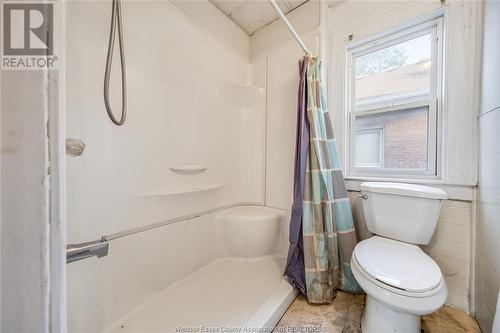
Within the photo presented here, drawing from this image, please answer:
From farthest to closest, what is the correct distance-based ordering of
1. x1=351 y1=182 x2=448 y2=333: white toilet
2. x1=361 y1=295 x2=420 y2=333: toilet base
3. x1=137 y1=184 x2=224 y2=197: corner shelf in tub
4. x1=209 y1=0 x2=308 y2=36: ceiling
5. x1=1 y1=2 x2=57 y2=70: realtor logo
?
1. x1=209 y1=0 x2=308 y2=36: ceiling
2. x1=137 y1=184 x2=224 y2=197: corner shelf in tub
3. x1=361 y1=295 x2=420 y2=333: toilet base
4. x1=351 y1=182 x2=448 y2=333: white toilet
5. x1=1 y1=2 x2=57 y2=70: realtor logo

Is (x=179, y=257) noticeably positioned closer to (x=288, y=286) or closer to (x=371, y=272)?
(x=288, y=286)

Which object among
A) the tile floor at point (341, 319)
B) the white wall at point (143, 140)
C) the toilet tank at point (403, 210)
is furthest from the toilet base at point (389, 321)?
the white wall at point (143, 140)

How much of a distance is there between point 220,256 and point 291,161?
3.33ft

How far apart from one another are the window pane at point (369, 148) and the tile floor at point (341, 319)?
0.94 m

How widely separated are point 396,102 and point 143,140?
1748 millimetres

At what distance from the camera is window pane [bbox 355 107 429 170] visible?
1.36 m

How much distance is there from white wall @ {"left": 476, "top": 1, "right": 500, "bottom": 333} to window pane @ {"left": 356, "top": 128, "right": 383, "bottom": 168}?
0.51 metres

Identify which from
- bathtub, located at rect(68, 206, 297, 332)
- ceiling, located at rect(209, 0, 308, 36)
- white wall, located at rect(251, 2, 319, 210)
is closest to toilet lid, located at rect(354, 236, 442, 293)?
bathtub, located at rect(68, 206, 297, 332)

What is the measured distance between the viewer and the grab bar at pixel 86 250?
89 cm

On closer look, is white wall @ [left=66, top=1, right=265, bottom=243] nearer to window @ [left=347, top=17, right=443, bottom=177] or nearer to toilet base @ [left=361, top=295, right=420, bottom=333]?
window @ [left=347, top=17, right=443, bottom=177]

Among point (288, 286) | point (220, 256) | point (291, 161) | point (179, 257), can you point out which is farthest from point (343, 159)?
point (179, 257)

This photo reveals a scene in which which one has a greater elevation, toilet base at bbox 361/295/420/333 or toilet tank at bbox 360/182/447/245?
toilet tank at bbox 360/182/447/245

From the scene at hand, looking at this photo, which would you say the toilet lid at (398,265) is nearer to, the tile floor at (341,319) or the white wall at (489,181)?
the white wall at (489,181)

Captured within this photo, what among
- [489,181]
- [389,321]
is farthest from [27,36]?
[489,181]
